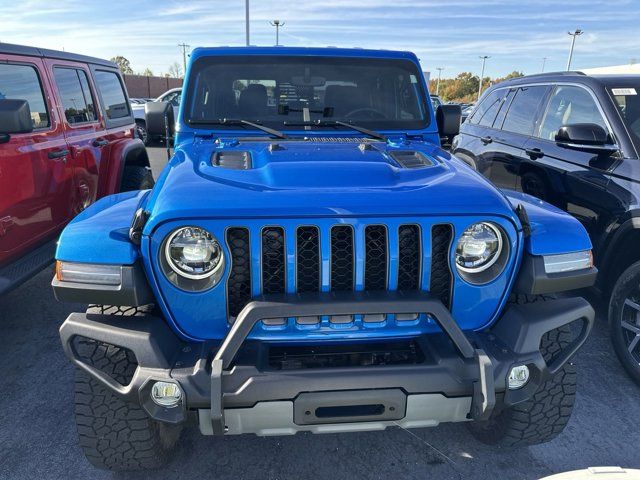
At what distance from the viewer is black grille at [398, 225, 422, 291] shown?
2.04m

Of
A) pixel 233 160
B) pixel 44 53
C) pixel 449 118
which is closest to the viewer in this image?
pixel 233 160

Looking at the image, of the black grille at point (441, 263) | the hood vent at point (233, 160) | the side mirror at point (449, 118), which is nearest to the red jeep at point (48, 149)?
the hood vent at point (233, 160)

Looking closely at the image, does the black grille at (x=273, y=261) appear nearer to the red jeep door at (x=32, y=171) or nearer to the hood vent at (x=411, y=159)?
the hood vent at (x=411, y=159)

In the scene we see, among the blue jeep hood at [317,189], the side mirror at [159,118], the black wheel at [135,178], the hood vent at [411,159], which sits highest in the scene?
the side mirror at [159,118]

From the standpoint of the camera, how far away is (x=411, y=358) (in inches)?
78.8

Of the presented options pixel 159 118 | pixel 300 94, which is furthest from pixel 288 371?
pixel 159 118

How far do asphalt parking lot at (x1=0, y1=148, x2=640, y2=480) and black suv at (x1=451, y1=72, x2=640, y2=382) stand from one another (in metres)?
0.61

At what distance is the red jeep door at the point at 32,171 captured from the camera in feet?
11.2

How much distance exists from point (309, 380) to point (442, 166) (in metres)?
1.29

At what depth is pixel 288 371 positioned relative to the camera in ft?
6.11

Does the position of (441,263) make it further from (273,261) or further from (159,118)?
(159,118)

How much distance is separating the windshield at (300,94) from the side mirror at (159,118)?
29 centimetres

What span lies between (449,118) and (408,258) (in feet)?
5.86

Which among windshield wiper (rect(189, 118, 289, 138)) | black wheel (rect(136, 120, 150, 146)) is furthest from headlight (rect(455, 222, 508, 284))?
black wheel (rect(136, 120, 150, 146))
